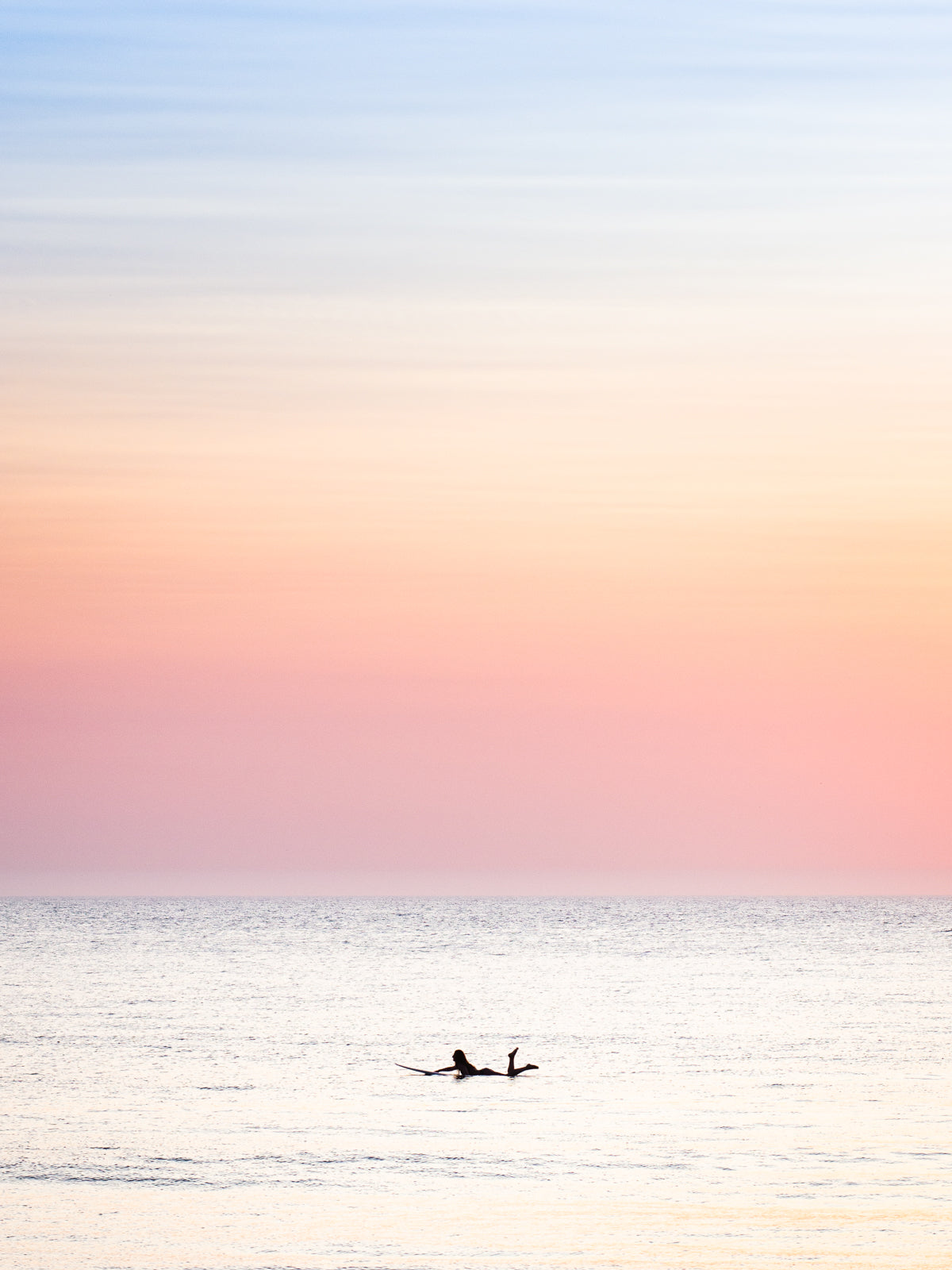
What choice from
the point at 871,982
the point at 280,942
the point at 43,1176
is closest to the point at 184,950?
the point at 280,942

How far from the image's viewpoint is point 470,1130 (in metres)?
31.4

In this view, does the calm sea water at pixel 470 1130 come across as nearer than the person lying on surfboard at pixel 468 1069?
Yes

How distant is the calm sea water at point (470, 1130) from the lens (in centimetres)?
2267

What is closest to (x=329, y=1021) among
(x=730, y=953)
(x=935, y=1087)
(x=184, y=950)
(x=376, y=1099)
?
(x=376, y=1099)

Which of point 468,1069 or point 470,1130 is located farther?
point 468,1069

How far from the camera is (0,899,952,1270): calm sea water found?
22672mm

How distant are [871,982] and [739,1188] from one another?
54.2 meters

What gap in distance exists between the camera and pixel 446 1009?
60.4 meters

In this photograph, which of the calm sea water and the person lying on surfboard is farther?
the person lying on surfboard

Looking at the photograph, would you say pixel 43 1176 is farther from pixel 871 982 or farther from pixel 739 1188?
pixel 871 982

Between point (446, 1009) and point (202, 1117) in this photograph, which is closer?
point (202, 1117)

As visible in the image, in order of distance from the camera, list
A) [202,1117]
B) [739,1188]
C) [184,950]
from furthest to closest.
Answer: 1. [184,950]
2. [202,1117]
3. [739,1188]

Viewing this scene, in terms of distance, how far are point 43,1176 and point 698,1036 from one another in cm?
2653

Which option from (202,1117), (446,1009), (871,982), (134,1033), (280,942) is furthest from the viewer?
(280,942)
